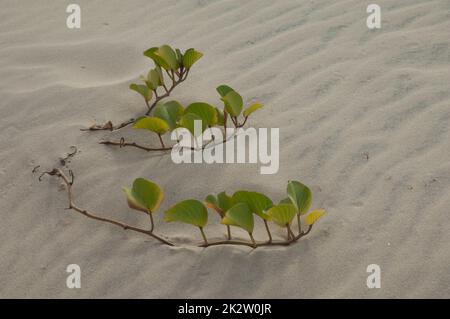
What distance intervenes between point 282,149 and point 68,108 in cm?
106

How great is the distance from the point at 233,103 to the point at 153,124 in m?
0.35

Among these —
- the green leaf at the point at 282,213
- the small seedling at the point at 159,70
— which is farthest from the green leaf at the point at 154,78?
the green leaf at the point at 282,213

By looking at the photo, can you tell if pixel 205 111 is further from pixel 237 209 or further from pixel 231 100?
pixel 237 209

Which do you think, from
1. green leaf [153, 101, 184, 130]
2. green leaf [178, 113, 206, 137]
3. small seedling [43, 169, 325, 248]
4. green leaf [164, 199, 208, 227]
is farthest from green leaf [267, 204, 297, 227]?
green leaf [153, 101, 184, 130]

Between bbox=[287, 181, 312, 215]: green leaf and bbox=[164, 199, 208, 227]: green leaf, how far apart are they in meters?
0.32

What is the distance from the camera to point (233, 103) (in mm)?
2867

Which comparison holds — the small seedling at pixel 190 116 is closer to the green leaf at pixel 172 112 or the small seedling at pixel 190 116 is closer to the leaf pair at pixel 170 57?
the green leaf at pixel 172 112

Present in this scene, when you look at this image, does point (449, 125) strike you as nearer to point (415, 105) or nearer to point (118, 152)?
point (415, 105)

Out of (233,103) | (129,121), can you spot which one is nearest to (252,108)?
(233,103)

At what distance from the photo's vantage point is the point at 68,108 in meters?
3.20

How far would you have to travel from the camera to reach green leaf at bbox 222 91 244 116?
2837mm

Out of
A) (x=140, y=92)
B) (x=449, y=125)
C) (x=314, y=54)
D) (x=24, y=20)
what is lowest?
(x=449, y=125)
